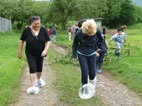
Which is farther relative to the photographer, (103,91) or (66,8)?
(66,8)

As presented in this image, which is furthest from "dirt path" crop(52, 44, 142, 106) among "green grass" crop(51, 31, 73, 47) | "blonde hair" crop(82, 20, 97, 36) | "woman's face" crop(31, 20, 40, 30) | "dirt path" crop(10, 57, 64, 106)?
"green grass" crop(51, 31, 73, 47)

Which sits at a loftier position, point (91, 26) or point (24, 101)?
point (91, 26)

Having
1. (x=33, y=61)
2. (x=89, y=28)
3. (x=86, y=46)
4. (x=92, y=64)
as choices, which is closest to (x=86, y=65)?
(x=92, y=64)

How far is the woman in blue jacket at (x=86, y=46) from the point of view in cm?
450

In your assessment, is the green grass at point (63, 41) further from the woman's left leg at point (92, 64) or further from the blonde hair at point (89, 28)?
the blonde hair at point (89, 28)

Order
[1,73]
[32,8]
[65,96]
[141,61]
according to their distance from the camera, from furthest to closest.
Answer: [32,8]
[141,61]
[1,73]
[65,96]

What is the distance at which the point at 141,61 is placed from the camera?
9328 mm

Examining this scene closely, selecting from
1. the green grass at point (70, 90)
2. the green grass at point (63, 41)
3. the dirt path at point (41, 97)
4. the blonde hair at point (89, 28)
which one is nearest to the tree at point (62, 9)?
the green grass at point (63, 41)

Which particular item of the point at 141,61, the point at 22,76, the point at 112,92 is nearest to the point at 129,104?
the point at 112,92

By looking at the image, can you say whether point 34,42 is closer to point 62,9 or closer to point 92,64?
point 92,64

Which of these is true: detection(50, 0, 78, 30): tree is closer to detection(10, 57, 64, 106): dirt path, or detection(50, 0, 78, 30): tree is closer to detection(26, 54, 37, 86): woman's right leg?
detection(10, 57, 64, 106): dirt path

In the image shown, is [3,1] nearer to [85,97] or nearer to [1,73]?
[1,73]

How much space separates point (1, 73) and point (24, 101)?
231cm

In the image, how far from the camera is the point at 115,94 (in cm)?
514
